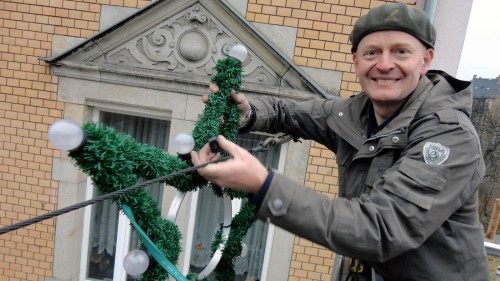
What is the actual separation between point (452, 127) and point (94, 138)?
117cm

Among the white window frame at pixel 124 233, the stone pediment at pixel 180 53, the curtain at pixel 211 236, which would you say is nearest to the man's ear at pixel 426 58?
the stone pediment at pixel 180 53

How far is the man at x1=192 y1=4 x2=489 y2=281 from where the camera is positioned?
1141 mm

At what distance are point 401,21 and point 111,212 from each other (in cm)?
368

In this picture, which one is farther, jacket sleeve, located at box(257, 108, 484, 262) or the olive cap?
the olive cap

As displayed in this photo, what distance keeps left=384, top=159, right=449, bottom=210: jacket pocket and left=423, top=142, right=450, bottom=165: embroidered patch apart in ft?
0.07

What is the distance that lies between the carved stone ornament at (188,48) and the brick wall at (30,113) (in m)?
0.34

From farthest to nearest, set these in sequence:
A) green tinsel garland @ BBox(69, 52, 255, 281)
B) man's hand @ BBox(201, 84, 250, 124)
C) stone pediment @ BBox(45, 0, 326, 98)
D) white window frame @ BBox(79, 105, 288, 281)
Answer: white window frame @ BBox(79, 105, 288, 281), stone pediment @ BBox(45, 0, 326, 98), man's hand @ BBox(201, 84, 250, 124), green tinsel garland @ BBox(69, 52, 255, 281)

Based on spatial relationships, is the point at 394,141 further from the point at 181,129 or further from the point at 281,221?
the point at 181,129

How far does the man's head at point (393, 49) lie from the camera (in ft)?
4.69

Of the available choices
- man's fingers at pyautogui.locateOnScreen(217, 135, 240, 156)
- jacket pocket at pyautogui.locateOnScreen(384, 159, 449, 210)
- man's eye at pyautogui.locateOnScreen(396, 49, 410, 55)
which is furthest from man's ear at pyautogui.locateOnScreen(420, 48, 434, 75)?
man's fingers at pyautogui.locateOnScreen(217, 135, 240, 156)

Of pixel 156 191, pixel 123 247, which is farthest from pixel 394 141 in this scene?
pixel 123 247

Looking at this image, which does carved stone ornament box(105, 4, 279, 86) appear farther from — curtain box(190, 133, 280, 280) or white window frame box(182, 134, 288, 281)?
curtain box(190, 133, 280, 280)

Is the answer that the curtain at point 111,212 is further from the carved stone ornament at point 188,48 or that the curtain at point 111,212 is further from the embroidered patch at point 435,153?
the embroidered patch at point 435,153

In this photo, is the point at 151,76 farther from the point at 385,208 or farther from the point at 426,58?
the point at 385,208
